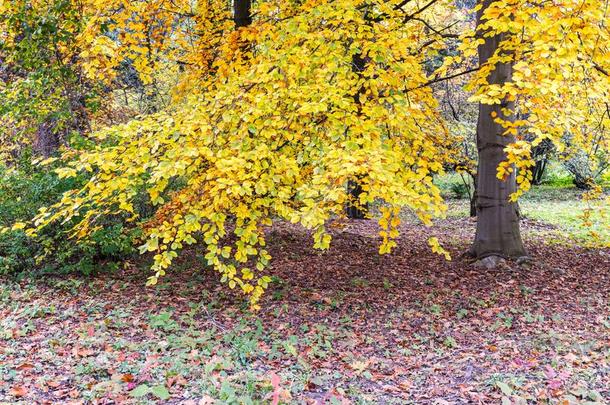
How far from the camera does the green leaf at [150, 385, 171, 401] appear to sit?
11.1 feet

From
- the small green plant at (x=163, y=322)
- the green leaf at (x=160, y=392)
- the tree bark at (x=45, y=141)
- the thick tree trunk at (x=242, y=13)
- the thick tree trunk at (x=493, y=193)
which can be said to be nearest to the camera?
the green leaf at (x=160, y=392)

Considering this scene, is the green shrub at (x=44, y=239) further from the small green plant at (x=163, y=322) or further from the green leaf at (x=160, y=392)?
the green leaf at (x=160, y=392)

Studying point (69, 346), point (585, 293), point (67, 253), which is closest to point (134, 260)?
point (67, 253)

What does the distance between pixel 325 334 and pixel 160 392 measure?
231 cm

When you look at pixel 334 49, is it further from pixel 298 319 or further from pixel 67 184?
pixel 67 184

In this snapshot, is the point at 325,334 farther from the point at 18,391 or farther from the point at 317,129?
the point at 18,391

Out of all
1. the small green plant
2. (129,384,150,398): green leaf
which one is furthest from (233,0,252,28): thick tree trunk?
(129,384,150,398): green leaf

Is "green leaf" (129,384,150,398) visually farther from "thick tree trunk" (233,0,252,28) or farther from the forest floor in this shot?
"thick tree trunk" (233,0,252,28)

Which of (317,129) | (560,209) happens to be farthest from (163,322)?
(560,209)

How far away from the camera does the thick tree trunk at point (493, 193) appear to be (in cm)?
723

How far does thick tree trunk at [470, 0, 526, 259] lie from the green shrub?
206 inches

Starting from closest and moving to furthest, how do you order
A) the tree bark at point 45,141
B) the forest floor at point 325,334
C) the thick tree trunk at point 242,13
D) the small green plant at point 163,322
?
the forest floor at point 325,334, the small green plant at point 163,322, the thick tree trunk at point 242,13, the tree bark at point 45,141

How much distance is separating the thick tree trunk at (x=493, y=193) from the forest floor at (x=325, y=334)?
1.48 feet

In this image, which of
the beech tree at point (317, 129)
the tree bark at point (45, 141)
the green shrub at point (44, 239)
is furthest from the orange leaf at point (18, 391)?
the tree bark at point (45, 141)
